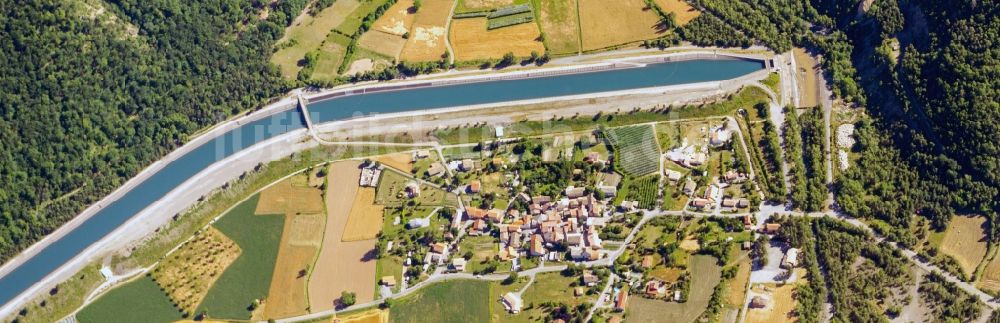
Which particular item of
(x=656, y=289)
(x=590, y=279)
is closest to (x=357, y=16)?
(x=590, y=279)

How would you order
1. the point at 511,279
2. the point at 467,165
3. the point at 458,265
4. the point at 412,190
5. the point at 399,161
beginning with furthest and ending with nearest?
1. the point at 399,161
2. the point at 467,165
3. the point at 412,190
4. the point at 458,265
5. the point at 511,279

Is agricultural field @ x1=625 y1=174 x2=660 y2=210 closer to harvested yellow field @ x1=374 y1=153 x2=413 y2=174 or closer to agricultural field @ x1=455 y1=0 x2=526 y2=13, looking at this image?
harvested yellow field @ x1=374 y1=153 x2=413 y2=174

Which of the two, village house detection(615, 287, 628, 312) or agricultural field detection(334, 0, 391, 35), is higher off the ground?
agricultural field detection(334, 0, 391, 35)

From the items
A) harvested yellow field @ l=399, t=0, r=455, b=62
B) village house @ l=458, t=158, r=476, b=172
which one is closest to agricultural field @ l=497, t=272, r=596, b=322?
→ village house @ l=458, t=158, r=476, b=172

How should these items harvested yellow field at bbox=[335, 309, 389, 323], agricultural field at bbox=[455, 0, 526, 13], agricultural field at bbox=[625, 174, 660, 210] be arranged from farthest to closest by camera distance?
agricultural field at bbox=[455, 0, 526, 13], agricultural field at bbox=[625, 174, 660, 210], harvested yellow field at bbox=[335, 309, 389, 323]

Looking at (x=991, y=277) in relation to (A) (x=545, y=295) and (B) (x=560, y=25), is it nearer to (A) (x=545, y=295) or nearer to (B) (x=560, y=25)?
(A) (x=545, y=295)

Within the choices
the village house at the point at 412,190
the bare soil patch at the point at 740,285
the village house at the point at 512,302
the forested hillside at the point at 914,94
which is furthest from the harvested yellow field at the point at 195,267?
the forested hillside at the point at 914,94

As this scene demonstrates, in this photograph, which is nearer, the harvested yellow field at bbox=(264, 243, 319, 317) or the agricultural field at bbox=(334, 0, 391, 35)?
the harvested yellow field at bbox=(264, 243, 319, 317)
